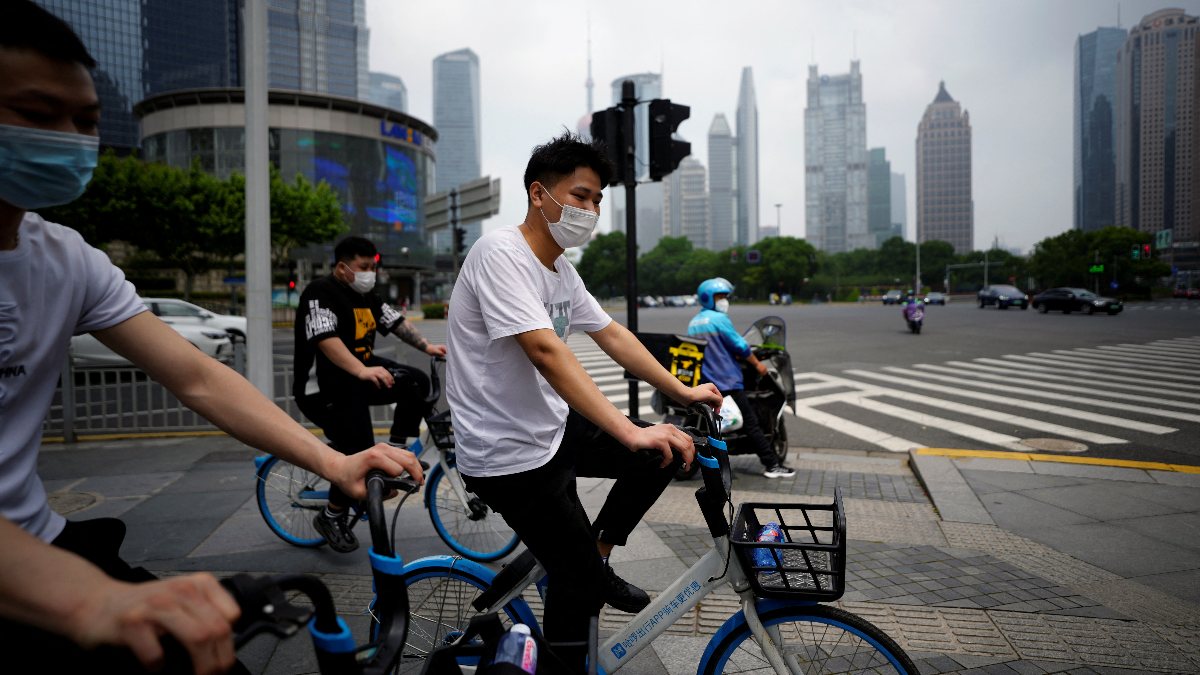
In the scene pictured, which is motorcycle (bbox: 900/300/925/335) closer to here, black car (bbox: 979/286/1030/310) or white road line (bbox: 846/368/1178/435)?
white road line (bbox: 846/368/1178/435)

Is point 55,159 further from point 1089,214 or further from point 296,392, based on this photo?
point 1089,214

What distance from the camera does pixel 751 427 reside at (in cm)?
598

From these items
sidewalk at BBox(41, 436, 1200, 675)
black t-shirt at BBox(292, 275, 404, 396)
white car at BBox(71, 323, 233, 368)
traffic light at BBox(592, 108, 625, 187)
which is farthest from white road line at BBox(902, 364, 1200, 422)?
white car at BBox(71, 323, 233, 368)

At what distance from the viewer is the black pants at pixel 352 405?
4.09m

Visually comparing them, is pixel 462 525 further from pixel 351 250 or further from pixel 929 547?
pixel 929 547

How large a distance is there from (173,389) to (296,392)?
107 inches

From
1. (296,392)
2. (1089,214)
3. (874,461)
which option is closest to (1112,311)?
(874,461)

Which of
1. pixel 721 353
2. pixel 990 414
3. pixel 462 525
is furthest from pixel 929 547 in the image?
pixel 990 414

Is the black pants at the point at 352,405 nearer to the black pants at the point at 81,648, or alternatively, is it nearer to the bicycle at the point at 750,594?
the bicycle at the point at 750,594

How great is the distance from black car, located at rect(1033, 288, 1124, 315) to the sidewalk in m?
33.1

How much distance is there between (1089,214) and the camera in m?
121

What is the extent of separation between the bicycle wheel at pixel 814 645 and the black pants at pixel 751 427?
387 cm

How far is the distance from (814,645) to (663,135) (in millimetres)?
5382

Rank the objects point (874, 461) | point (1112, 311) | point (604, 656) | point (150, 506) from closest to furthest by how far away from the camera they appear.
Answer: point (604, 656) → point (150, 506) → point (874, 461) → point (1112, 311)
